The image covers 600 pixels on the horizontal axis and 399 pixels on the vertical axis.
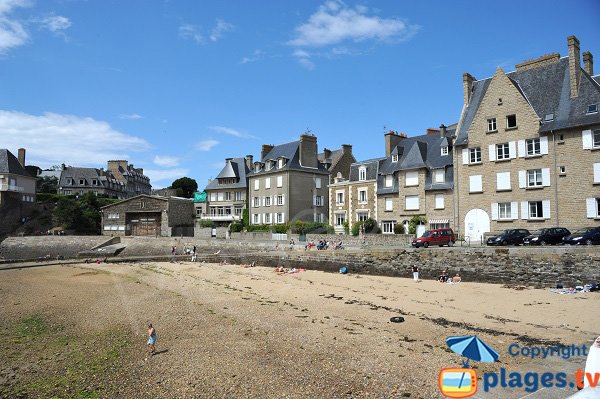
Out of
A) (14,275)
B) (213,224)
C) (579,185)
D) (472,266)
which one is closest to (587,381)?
(472,266)

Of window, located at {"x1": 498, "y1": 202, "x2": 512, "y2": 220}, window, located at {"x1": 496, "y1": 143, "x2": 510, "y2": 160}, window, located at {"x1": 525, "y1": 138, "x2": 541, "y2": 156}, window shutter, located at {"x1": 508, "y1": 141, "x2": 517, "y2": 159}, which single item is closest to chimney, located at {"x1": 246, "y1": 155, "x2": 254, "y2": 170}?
window, located at {"x1": 496, "y1": 143, "x2": 510, "y2": 160}

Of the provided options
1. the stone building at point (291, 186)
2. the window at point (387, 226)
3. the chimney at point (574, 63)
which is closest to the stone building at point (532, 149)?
the chimney at point (574, 63)

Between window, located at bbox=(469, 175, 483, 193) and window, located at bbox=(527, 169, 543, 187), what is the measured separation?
3.47 meters

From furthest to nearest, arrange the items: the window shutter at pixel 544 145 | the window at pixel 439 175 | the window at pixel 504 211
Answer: the window at pixel 439 175 < the window at pixel 504 211 < the window shutter at pixel 544 145

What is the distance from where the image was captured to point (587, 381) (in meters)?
6.96

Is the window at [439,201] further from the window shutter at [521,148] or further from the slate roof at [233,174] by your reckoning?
the slate roof at [233,174]

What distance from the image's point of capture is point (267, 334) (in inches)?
543

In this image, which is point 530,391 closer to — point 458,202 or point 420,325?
point 420,325

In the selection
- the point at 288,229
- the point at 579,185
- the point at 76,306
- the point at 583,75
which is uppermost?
the point at 583,75

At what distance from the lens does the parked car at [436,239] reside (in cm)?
2881

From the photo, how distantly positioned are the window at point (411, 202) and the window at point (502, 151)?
26.8 feet

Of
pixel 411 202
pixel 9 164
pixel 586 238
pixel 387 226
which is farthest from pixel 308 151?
pixel 9 164

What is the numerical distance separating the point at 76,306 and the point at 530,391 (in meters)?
18.4

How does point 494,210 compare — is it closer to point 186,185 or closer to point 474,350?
point 474,350
